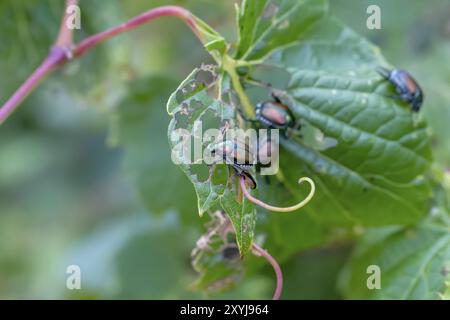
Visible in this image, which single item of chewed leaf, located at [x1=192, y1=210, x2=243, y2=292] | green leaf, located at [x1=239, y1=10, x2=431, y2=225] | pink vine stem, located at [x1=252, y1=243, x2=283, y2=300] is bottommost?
pink vine stem, located at [x1=252, y1=243, x2=283, y2=300]

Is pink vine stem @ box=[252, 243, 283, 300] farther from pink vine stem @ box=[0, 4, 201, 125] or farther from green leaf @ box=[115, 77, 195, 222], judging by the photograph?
green leaf @ box=[115, 77, 195, 222]

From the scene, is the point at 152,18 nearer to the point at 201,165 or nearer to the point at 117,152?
the point at 201,165

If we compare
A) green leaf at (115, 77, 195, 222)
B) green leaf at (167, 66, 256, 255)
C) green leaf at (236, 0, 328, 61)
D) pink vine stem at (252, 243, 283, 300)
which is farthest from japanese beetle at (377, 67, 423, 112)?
green leaf at (115, 77, 195, 222)

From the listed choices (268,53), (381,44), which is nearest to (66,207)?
(381,44)

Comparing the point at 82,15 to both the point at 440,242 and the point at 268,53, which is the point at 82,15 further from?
the point at 440,242

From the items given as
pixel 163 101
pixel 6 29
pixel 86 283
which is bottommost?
pixel 86 283

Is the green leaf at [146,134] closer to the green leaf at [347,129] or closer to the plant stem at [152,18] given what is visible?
the plant stem at [152,18]

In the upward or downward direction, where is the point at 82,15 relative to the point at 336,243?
upward

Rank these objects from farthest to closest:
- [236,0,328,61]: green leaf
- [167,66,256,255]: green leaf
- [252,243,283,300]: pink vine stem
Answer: [236,0,328,61]: green leaf
[252,243,283,300]: pink vine stem
[167,66,256,255]: green leaf
